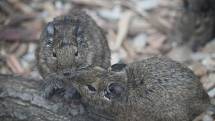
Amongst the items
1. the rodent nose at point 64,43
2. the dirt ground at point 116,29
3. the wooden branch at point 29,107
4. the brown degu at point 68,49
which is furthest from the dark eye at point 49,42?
the dirt ground at point 116,29

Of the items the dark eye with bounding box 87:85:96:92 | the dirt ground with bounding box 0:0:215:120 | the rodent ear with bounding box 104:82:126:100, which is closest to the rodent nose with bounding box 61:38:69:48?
the dark eye with bounding box 87:85:96:92

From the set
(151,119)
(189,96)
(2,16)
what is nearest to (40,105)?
(151,119)

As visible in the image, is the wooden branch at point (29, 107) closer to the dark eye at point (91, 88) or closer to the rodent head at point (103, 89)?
the rodent head at point (103, 89)

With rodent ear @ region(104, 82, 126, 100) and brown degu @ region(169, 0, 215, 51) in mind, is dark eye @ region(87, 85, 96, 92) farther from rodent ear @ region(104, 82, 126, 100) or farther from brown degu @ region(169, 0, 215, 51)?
brown degu @ region(169, 0, 215, 51)

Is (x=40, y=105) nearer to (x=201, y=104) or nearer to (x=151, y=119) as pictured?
(x=151, y=119)

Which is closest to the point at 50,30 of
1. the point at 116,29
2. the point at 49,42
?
the point at 49,42

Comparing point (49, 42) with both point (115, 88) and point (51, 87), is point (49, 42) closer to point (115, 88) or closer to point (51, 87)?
point (51, 87)
